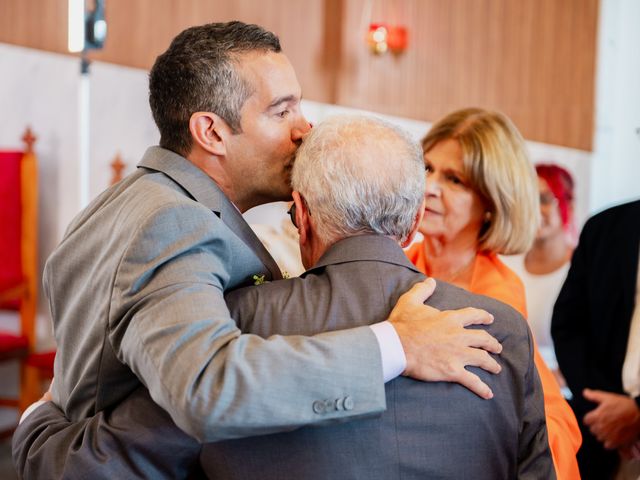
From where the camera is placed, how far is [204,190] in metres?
1.71

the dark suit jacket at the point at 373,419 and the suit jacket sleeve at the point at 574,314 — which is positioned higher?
the dark suit jacket at the point at 373,419

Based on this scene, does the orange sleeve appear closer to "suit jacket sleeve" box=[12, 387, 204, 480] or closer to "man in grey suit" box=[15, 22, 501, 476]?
"man in grey suit" box=[15, 22, 501, 476]

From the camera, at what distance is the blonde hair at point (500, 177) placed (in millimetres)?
2621

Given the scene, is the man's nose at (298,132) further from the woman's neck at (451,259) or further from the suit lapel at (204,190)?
the woman's neck at (451,259)

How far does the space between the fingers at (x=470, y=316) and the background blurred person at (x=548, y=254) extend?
4311mm

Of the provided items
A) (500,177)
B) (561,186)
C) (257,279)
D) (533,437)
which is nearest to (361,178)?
(257,279)

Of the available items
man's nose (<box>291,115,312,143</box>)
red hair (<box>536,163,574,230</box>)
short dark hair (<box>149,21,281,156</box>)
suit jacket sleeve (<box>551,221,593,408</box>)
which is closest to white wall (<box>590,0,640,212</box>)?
red hair (<box>536,163,574,230</box>)

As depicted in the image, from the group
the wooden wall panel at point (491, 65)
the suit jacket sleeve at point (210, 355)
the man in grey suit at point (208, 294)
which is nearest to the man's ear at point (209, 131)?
the man in grey suit at point (208, 294)

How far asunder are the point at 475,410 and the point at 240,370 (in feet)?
1.57

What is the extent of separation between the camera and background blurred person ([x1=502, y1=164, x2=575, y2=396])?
5793mm

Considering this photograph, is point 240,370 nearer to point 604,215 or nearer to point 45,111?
point 604,215

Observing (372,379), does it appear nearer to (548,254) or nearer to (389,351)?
(389,351)

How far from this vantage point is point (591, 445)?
315 centimetres

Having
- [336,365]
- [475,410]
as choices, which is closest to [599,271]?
[475,410]
